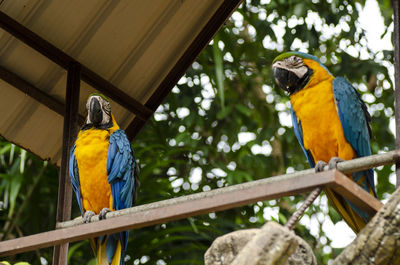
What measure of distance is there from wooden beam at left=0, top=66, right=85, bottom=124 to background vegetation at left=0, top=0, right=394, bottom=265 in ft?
3.48

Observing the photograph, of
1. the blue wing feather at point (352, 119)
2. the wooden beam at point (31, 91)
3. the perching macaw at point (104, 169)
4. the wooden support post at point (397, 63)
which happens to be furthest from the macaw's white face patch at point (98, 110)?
the wooden support post at point (397, 63)

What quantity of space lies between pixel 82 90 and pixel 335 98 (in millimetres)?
1260

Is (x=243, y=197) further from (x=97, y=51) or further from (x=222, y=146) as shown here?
(x=222, y=146)

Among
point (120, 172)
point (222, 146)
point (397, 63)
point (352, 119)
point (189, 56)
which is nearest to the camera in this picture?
point (397, 63)

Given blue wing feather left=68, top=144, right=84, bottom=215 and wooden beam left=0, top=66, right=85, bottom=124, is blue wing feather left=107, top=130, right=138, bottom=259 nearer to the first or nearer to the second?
blue wing feather left=68, top=144, right=84, bottom=215

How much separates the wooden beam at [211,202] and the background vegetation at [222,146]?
2.03m

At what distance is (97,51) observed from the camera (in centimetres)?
306

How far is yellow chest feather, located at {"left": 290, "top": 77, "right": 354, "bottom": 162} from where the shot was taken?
2.74 m

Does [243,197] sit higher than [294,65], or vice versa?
[294,65]

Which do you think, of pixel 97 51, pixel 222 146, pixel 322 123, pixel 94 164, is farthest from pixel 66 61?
pixel 222 146

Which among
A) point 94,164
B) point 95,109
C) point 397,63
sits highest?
point 397,63

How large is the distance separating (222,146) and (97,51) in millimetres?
2822

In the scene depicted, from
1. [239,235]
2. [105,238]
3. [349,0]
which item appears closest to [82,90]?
[105,238]

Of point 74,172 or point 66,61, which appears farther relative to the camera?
point 74,172
